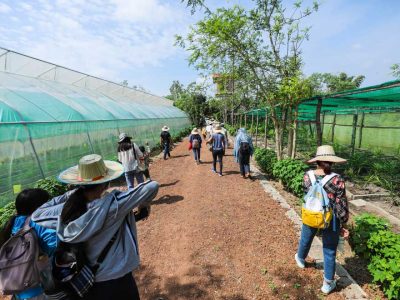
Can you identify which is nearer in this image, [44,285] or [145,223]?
[44,285]

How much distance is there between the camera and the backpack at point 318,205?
321 centimetres

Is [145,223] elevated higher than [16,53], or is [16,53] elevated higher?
[16,53]

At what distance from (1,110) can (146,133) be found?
418 inches

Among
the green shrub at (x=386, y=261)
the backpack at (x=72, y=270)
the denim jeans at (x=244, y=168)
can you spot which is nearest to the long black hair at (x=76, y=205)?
the backpack at (x=72, y=270)

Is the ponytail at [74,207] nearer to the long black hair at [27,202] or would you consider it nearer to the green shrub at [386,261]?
the long black hair at [27,202]

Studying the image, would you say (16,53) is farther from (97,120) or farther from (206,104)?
(206,104)

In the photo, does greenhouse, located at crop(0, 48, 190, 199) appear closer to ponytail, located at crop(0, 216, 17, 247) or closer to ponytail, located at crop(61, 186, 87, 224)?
ponytail, located at crop(0, 216, 17, 247)

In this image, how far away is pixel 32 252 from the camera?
6.23ft

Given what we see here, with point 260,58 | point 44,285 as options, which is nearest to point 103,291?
point 44,285

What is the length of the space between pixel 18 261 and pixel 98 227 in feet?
2.23

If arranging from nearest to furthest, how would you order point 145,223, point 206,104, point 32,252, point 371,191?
point 32,252 → point 145,223 → point 371,191 → point 206,104

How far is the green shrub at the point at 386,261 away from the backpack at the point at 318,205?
0.86 meters

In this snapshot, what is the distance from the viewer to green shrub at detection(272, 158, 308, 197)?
267 inches

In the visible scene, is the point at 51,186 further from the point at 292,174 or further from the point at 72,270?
the point at 292,174
